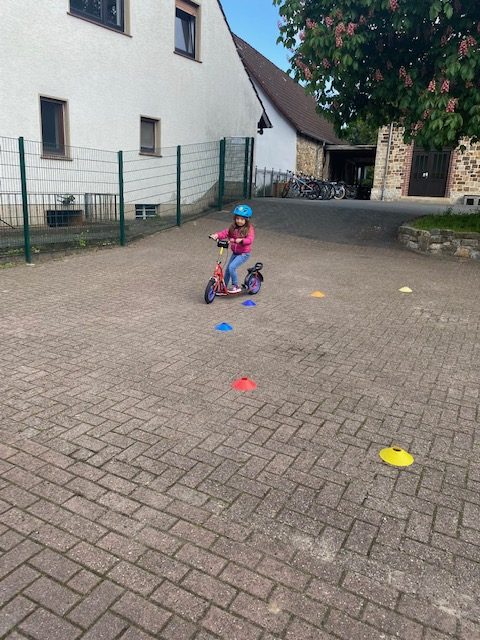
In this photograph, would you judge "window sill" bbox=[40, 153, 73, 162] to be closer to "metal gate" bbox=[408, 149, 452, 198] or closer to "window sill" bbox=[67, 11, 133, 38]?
"window sill" bbox=[67, 11, 133, 38]

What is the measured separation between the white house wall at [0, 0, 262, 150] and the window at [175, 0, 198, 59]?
276 mm

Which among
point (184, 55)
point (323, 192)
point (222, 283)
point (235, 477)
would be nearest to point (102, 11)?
point (184, 55)

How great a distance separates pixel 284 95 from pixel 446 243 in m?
22.1

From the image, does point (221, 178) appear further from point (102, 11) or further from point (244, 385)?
point (244, 385)

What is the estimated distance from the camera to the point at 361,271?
986 cm

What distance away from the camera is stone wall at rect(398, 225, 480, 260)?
1108 cm

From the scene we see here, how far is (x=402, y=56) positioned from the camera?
10.9m

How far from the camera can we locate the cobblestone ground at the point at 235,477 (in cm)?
219

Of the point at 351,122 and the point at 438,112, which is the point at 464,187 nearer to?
the point at 351,122

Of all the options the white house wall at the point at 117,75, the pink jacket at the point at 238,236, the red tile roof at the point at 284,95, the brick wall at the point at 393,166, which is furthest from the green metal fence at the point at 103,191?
the brick wall at the point at 393,166

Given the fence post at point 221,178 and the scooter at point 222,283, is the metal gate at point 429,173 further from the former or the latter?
the scooter at point 222,283

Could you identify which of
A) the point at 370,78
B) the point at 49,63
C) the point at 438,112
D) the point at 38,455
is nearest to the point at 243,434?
the point at 38,455

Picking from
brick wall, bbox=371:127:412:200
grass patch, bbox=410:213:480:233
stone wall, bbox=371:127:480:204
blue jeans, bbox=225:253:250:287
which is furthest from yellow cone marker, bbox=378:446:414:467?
brick wall, bbox=371:127:412:200

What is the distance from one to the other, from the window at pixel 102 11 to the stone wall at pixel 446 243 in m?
10.2
